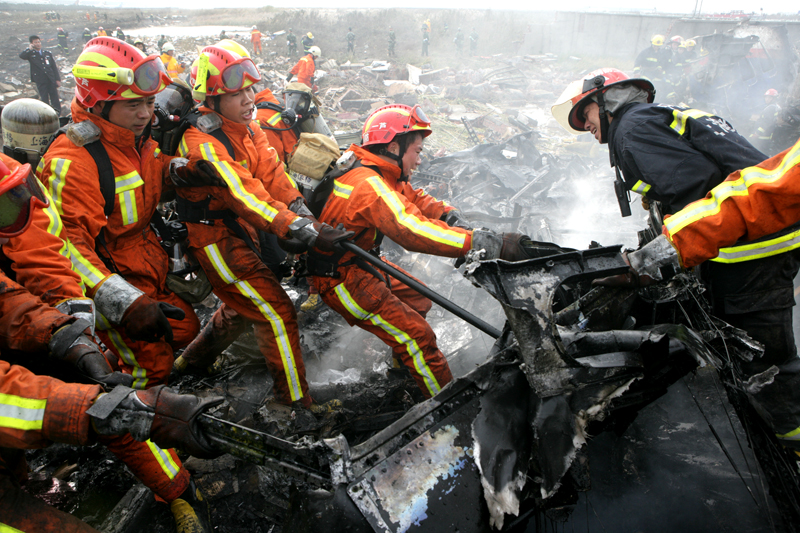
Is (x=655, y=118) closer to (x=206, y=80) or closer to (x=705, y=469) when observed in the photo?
(x=705, y=469)

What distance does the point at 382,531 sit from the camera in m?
1.54

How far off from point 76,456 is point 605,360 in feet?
11.0

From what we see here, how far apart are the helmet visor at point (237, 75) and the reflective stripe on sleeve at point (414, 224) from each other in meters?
1.22

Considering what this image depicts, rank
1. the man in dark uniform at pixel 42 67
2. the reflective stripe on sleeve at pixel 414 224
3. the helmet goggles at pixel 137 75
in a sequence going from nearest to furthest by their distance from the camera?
the helmet goggles at pixel 137 75 < the reflective stripe on sleeve at pixel 414 224 < the man in dark uniform at pixel 42 67

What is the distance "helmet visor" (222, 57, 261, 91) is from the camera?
305 centimetres

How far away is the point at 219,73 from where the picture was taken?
304 centimetres

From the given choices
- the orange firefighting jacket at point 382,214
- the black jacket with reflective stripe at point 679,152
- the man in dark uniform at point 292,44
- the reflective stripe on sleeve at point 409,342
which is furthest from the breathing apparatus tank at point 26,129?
the man in dark uniform at point 292,44

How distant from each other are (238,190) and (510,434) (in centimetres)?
221

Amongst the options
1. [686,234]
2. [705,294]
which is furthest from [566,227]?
[686,234]

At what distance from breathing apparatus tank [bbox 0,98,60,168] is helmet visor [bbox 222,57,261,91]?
1.09 m

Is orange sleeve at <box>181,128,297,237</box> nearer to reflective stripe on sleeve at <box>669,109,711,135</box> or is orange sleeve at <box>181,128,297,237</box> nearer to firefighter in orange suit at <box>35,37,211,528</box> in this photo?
firefighter in orange suit at <box>35,37,211,528</box>

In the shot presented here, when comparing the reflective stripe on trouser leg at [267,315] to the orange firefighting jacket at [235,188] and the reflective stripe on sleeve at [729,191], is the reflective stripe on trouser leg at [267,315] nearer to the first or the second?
the orange firefighting jacket at [235,188]

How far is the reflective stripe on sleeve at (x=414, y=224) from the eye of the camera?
2.64 m

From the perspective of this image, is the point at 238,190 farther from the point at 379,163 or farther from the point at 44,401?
the point at 44,401
